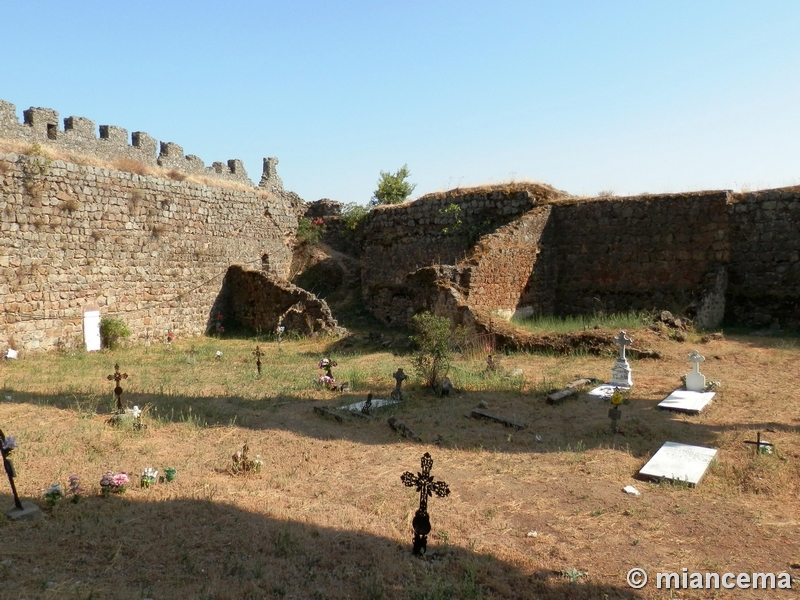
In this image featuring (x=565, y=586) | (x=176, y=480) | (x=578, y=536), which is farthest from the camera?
(x=176, y=480)

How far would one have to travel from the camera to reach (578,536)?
4848 mm

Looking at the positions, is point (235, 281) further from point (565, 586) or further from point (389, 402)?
point (565, 586)

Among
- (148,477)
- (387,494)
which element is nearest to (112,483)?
(148,477)

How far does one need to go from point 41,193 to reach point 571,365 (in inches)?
487

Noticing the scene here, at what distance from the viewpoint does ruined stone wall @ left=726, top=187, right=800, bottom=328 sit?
14359mm

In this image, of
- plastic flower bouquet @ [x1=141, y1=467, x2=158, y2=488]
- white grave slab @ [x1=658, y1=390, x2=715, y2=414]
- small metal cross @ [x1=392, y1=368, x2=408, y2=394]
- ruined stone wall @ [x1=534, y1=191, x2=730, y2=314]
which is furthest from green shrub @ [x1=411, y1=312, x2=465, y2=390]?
ruined stone wall @ [x1=534, y1=191, x2=730, y2=314]

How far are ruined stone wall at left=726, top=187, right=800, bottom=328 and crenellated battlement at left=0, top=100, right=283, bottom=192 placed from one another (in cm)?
2026

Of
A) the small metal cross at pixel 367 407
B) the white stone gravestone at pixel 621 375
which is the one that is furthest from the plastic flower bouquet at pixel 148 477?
the white stone gravestone at pixel 621 375

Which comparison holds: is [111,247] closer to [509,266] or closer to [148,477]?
[509,266]

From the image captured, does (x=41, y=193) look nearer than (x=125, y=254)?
Yes

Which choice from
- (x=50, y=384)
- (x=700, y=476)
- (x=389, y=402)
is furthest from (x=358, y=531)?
(x=50, y=384)

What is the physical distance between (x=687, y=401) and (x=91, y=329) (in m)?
13.2

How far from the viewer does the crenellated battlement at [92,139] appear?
19.6 meters

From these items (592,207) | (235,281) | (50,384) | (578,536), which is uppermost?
(592,207)
